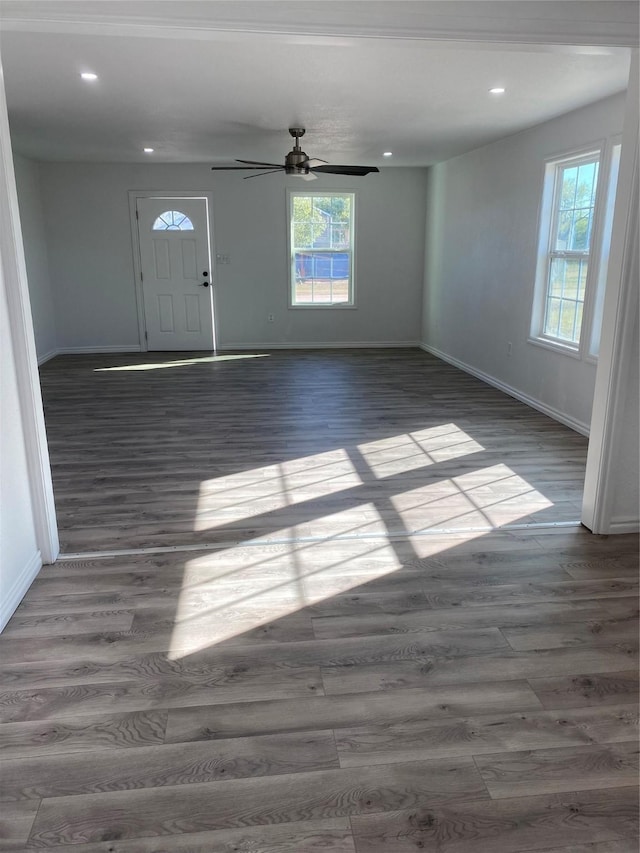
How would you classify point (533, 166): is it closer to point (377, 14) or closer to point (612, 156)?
point (612, 156)

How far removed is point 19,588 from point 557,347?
4.48 m

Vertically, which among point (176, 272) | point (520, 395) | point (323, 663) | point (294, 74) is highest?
point (294, 74)

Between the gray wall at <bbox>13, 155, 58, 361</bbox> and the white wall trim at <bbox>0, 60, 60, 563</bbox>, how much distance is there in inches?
215

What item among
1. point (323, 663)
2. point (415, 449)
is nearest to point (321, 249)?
point (415, 449)

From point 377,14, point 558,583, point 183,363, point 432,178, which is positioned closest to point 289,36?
point 377,14

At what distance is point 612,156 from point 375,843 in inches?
182

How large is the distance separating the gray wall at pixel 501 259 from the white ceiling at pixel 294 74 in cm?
23

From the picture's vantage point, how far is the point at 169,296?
8719 millimetres

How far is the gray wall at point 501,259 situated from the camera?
4996mm

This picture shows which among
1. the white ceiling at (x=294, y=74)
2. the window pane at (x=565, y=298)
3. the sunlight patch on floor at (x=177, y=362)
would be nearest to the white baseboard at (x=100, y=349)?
the sunlight patch on floor at (x=177, y=362)

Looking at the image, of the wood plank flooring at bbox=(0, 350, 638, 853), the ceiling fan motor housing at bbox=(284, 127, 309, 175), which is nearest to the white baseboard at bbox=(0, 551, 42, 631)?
the wood plank flooring at bbox=(0, 350, 638, 853)

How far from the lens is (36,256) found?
25.9 feet

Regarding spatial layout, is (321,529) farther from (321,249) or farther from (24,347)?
(321,249)

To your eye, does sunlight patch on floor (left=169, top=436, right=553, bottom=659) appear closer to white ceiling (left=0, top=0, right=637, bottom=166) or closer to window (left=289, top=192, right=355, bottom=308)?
white ceiling (left=0, top=0, right=637, bottom=166)
